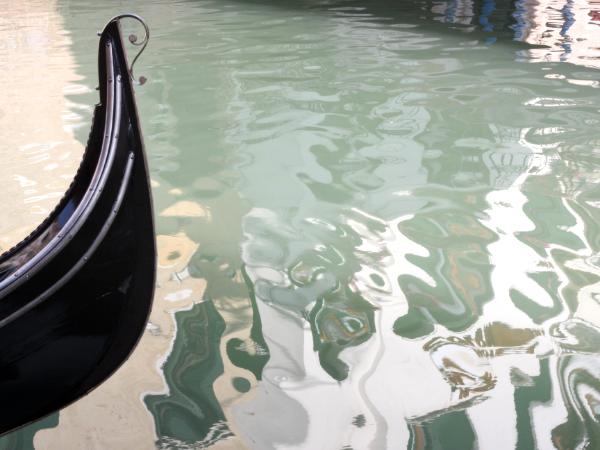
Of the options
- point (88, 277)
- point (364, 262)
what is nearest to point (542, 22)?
point (364, 262)

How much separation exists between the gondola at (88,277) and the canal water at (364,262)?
19cm

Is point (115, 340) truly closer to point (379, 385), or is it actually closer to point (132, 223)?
point (132, 223)

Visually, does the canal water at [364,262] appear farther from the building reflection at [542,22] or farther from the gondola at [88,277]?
the building reflection at [542,22]

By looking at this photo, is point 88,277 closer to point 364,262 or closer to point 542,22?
point 364,262

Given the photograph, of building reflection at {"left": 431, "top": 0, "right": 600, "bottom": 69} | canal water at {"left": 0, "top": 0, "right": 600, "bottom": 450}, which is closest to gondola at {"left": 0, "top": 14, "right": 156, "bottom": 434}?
canal water at {"left": 0, "top": 0, "right": 600, "bottom": 450}

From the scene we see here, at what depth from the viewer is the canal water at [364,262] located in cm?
159

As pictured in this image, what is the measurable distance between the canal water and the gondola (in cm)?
19

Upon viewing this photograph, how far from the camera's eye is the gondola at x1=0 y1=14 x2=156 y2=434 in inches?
51.6

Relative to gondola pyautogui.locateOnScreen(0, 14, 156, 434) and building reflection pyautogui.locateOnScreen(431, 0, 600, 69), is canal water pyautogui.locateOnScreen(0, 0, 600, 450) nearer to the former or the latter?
gondola pyautogui.locateOnScreen(0, 14, 156, 434)

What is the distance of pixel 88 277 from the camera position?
53.9 inches

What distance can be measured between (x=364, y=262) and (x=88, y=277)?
1.10m

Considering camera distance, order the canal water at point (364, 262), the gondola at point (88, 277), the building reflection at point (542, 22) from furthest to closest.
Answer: the building reflection at point (542, 22)
the canal water at point (364, 262)
the gondola at point (88, 277)

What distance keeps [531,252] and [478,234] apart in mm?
195

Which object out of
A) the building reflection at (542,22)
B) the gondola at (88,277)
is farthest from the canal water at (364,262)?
the building reflection at (542,22)
